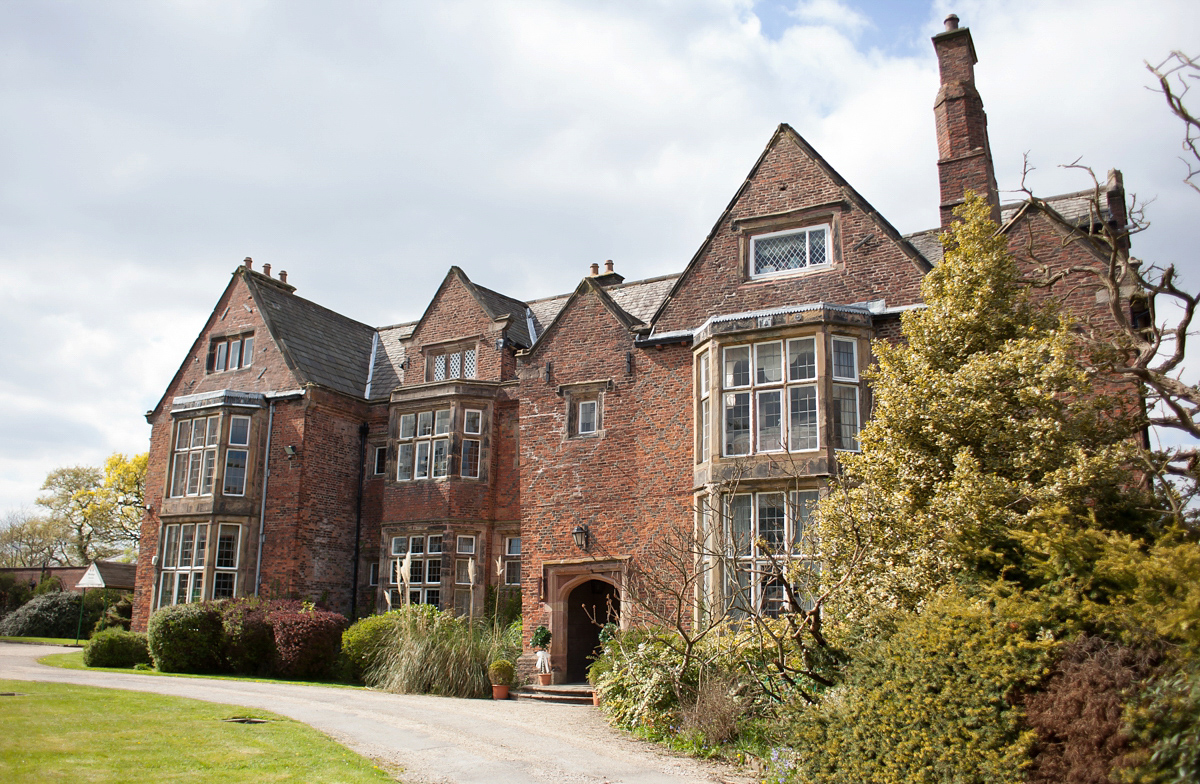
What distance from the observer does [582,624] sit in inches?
778

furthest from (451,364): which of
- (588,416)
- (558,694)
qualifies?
(558,694)

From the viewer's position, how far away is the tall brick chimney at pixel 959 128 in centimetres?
1641

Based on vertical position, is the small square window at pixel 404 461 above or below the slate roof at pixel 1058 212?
below

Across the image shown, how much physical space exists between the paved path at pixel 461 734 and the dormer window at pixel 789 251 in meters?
9.24

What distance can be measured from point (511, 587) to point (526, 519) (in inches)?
131

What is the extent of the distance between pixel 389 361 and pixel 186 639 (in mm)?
10478

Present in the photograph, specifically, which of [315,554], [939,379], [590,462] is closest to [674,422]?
[590,462]

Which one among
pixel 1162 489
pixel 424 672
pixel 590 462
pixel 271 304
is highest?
pixel 271 304

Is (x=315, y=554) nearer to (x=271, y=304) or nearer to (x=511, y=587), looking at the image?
(x=511, y=587)

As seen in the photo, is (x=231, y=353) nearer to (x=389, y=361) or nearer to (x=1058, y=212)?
(x=389, y=361)

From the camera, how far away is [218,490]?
23.1 meters

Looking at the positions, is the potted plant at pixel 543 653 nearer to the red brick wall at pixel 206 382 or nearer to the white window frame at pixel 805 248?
the white window frame at pixel 805 248

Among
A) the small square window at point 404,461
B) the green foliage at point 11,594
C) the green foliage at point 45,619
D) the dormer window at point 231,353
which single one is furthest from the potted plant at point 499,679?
the green foliage at point 11,594

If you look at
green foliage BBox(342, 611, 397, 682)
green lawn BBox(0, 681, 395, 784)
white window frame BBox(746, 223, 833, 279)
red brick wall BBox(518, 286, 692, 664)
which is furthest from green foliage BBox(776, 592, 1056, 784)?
green foliage BBox(342, 611, 397, 682)
